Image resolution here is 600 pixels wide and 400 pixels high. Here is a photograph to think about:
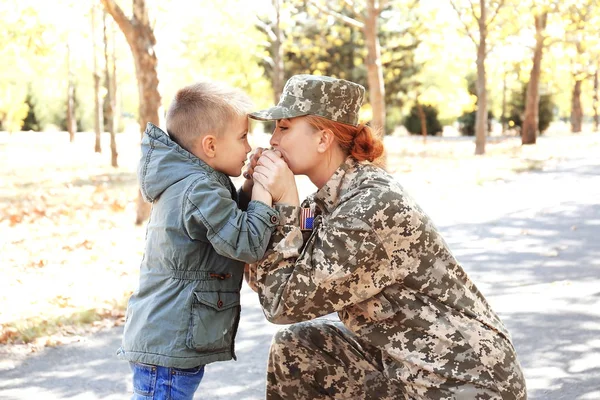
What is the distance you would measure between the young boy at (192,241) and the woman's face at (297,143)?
0.14 metres

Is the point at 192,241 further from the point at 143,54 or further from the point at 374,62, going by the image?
the point at 374,62

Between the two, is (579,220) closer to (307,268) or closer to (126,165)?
(307,268)

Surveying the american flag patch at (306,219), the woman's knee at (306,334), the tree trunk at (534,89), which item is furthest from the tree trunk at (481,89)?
the american flag patch at (306,219)

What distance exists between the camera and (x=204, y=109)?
290cm

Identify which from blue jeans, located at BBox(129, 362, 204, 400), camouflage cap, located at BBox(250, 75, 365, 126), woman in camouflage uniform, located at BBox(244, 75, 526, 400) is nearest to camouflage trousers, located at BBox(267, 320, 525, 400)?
woman in camouflage uniform, located at BBox(244, 75, 526, 400)

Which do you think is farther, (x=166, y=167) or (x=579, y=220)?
(x=579, y=220)

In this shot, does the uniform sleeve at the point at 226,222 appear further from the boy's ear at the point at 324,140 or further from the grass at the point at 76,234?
the grass at the point at 76,234

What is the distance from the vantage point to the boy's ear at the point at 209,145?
2922mm

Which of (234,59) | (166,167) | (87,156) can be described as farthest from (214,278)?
(234,59)

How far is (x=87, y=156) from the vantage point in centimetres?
2530

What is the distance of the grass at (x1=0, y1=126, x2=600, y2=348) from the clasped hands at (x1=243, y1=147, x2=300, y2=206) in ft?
10.2

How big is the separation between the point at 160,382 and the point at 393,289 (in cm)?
90

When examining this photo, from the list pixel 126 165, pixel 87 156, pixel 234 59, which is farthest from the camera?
pixel 234 59

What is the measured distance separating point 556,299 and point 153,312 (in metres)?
4.37
